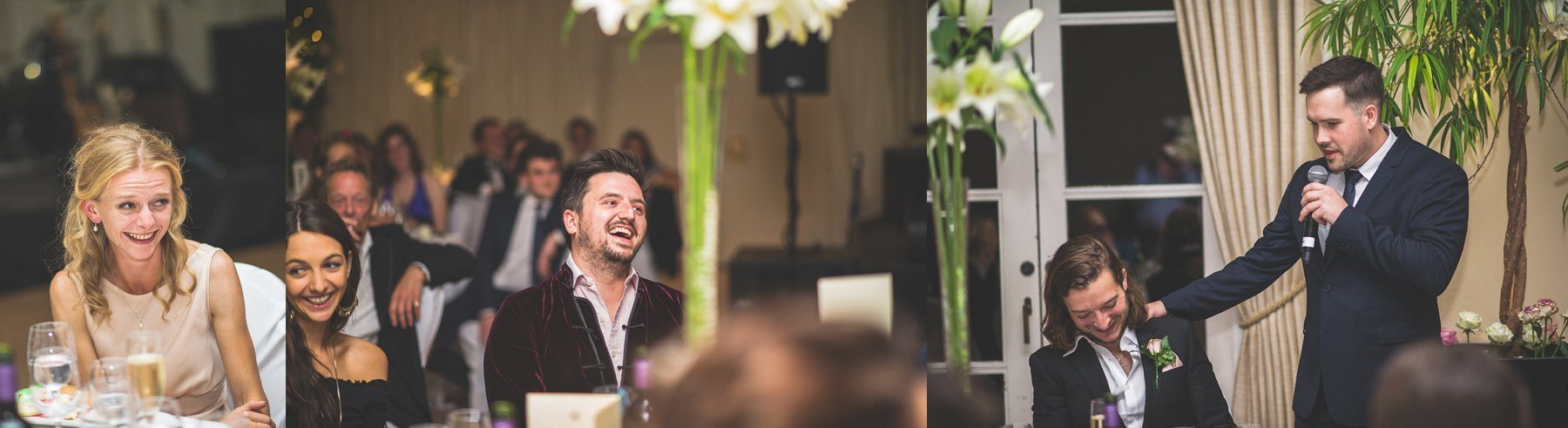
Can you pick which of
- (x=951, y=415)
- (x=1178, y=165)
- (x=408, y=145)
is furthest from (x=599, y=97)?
(x=951, y=415)

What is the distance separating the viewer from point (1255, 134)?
3447 mm

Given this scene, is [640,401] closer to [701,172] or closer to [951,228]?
[701,172]

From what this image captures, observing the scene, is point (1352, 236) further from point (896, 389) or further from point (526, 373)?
point (526, 373)

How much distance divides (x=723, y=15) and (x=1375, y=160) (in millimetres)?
1732

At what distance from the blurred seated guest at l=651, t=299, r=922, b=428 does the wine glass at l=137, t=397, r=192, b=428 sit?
4.40ft

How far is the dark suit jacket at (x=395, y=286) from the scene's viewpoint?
11.4 feet

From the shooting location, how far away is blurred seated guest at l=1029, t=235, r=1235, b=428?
2785 mm

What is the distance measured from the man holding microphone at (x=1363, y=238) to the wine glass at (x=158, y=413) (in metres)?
2.40

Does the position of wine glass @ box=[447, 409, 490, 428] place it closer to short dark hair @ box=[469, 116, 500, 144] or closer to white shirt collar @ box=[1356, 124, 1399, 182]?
white shirt collar @ box=[1356, 124, 1399, 182]

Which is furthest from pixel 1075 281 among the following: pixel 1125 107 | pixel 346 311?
pixel 346 311

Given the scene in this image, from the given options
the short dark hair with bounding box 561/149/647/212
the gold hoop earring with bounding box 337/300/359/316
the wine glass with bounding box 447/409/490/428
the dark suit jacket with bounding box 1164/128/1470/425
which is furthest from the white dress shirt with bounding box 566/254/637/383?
the dark suit jacket with bounding box 1164/128/1470/425

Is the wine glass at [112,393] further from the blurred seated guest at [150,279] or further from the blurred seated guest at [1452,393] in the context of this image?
the blurred seated guest at [1452,393]

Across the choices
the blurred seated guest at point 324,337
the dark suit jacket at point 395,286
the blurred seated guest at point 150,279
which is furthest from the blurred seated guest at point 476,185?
the blurred seated guest at point 150,279

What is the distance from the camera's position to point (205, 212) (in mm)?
9695
